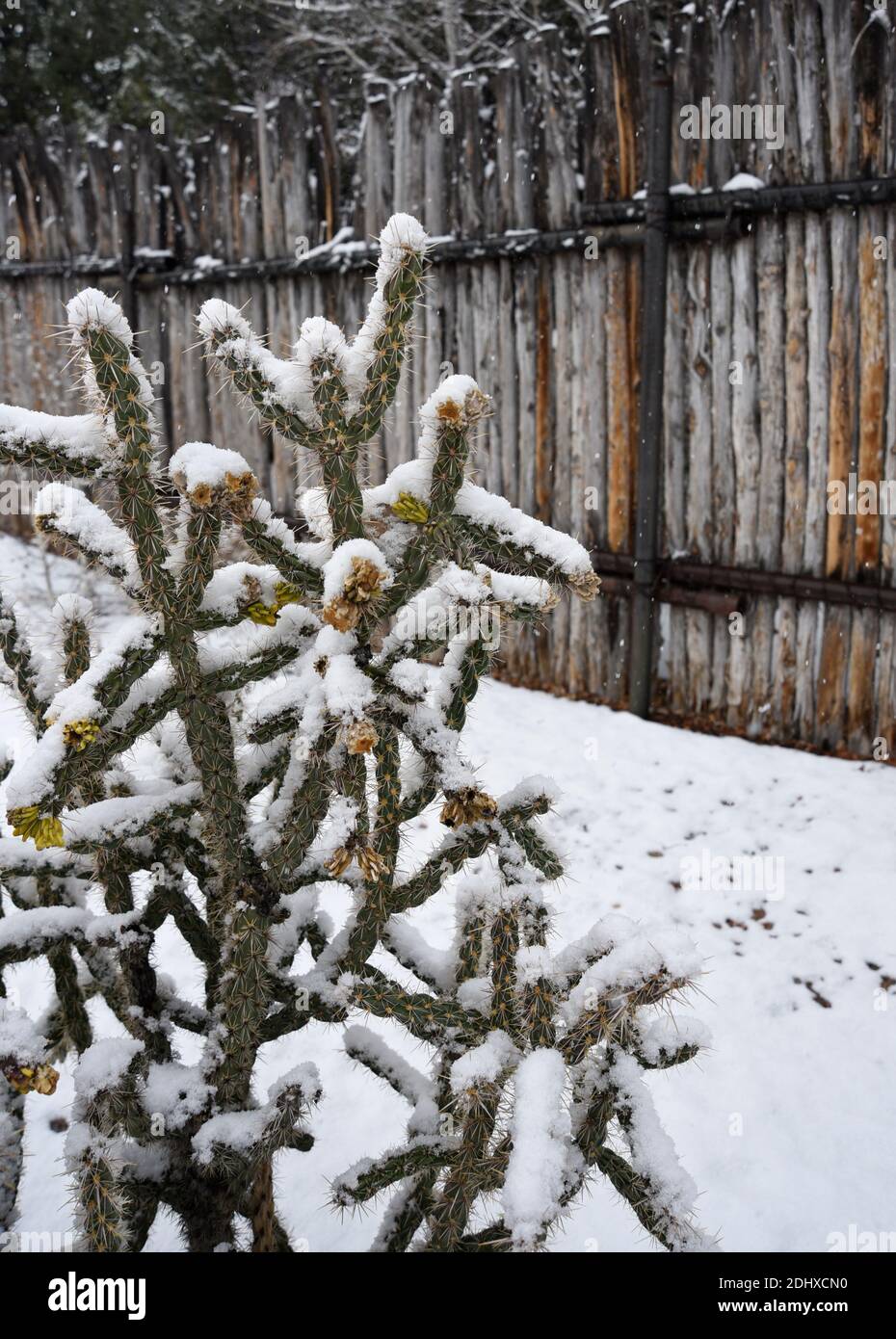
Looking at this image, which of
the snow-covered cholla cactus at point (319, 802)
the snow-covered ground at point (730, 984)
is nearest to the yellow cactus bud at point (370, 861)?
the snow-covered cholla cactus at point (319, 802)

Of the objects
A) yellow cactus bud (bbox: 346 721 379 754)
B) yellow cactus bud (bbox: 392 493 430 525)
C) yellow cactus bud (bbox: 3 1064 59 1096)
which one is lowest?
yellow cactus bud (bbox: 3 1064 59 1096)

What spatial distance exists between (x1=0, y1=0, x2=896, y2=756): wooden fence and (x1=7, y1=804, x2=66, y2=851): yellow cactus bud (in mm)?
3363

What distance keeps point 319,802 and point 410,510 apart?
2.06ft

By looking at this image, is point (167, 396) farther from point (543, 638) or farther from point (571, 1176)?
point (571, 1176)

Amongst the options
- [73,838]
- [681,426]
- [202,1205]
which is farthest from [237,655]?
[681,426]

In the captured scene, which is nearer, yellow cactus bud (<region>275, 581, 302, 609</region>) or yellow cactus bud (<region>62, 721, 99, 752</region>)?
yellow cactus bud (<region>62, 721, 99, 752</region>)

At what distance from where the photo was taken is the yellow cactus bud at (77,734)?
1790 mm

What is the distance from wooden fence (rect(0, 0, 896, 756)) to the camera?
4527 mm

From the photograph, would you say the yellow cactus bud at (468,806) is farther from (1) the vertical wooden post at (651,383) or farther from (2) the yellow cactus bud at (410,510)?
(1) the vertical wooden post at (651,383)

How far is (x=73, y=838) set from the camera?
2117mm

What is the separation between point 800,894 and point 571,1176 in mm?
2558

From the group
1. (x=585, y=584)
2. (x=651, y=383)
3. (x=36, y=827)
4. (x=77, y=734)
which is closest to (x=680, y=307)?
(x=651, y=383)

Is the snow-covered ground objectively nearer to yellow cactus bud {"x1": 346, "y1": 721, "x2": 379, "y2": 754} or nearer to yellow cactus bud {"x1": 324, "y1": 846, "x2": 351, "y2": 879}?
yellow cactus bud {"x1": 324, "y1": 846, "x2": 351, "y2": 879}

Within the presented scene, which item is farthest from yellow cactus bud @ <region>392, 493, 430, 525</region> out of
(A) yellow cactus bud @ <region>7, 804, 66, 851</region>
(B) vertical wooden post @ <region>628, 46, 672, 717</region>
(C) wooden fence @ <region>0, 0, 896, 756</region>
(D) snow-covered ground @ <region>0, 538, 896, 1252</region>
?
(B) vertical wooden post @ <region>628, 46, 672, 717</region>
